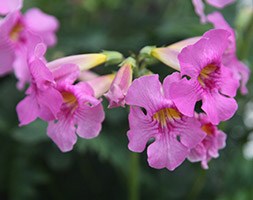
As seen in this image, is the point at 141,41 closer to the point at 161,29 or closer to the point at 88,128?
the point at 161,29

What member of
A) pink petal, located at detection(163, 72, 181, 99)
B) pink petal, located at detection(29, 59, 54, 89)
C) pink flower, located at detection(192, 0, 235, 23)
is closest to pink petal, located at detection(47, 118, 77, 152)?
pink petal, located at detection(29, 59, 54, 89)

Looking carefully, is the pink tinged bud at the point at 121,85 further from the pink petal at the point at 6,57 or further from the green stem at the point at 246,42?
the green stem at the point at 246,42

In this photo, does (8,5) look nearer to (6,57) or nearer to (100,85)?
(6,57)

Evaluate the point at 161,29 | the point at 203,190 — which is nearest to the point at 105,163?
the point at 203,190

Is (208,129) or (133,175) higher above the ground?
(208,129)

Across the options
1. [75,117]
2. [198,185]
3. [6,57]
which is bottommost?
[198,185]

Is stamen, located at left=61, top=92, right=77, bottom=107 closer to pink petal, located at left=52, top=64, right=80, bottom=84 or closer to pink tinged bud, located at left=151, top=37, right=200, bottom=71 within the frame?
pink petal, located at left=52, top=64, right=80, bottom=84

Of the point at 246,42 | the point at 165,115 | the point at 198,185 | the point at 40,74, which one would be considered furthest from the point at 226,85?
the point at 198,185
